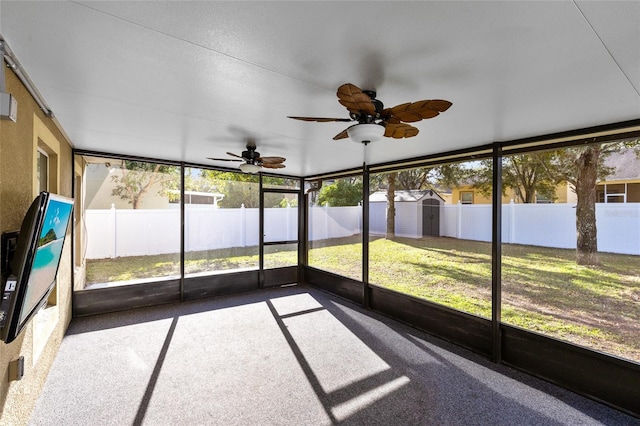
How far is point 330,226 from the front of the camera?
20.5 feet

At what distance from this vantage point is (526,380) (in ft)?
9.05

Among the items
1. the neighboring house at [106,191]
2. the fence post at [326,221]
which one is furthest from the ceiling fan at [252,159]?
the fence post at [326,221]

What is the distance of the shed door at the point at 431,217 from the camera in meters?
5.28

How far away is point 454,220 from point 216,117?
13.1ft

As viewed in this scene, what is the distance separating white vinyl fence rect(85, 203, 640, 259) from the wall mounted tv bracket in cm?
328

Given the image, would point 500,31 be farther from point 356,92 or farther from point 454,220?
point 454,220

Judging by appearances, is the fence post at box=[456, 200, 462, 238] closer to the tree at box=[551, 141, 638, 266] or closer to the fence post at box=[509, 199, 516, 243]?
the fence post at box=[509, 199, 516, 243]

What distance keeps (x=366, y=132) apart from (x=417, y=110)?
337mm

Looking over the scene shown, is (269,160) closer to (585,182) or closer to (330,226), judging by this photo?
(330,226)

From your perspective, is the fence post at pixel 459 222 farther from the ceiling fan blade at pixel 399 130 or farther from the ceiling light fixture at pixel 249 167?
the ceiling light fixture at pixel 249 167

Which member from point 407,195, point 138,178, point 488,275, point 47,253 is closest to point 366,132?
point 47,253

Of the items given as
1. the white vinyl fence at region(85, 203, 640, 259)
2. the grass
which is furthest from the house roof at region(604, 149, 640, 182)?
the grass

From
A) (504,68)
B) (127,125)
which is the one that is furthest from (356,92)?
(127,125)

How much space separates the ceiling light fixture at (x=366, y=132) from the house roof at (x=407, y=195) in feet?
11.1
